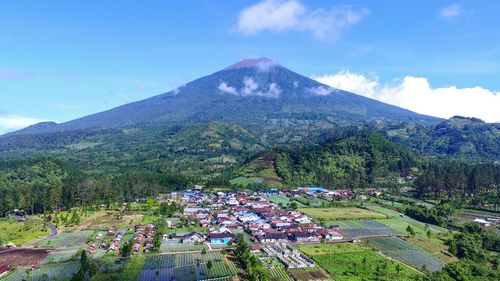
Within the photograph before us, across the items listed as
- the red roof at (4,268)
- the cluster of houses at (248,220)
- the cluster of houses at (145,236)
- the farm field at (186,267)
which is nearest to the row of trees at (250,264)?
the farm field at (186,267)

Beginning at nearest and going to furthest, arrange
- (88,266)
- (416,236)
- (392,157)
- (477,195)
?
(88,266) → (416,236) → (477,195) → (392,157)

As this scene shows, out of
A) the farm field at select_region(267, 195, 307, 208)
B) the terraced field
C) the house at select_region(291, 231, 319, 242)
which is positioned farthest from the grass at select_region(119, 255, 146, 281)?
the farm field at select_region(267, 195, 307, 208)

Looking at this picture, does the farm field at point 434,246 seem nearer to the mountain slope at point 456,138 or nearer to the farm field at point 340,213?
the farm field at point 340,213

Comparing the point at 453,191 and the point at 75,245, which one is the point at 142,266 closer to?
the point at 75,245

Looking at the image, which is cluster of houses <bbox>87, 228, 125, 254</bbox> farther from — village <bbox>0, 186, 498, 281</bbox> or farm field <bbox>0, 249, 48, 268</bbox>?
farm field <bbox>0, 249, 48, 268</bbox>

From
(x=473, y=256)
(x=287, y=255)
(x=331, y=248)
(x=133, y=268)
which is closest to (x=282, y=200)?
(x=331, y=248)

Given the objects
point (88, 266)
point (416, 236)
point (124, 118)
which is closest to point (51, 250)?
point (88, 266)
